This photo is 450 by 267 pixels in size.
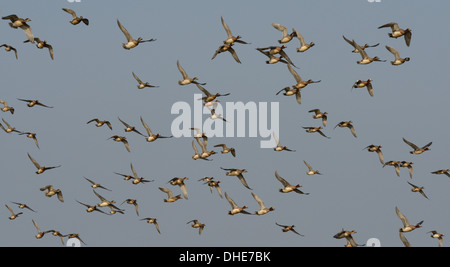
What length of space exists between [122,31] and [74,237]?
23.2m

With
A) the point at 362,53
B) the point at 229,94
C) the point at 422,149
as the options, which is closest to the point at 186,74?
the point at 229,94

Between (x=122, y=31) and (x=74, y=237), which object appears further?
(x=74, y=237)

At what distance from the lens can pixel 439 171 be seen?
10581cm

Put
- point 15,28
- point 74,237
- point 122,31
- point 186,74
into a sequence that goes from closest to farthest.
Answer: point 15,28, point 122,31, point 186,74, point 74,237

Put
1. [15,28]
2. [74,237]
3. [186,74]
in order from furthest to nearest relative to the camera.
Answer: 1. [74,237]
2. [186,74]
3. [15,28]

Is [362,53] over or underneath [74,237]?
over

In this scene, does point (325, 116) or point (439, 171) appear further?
point (325, 116)

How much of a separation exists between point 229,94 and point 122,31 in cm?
1087

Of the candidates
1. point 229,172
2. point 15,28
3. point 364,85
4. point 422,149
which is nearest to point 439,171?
point 422,149

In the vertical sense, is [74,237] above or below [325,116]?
below

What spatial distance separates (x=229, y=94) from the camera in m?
101

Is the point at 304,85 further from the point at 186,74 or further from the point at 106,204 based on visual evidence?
the point at 106,204

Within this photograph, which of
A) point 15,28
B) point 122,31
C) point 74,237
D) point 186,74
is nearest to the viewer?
point 15,28

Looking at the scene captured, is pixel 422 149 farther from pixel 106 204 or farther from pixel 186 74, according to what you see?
pixel 106 204
